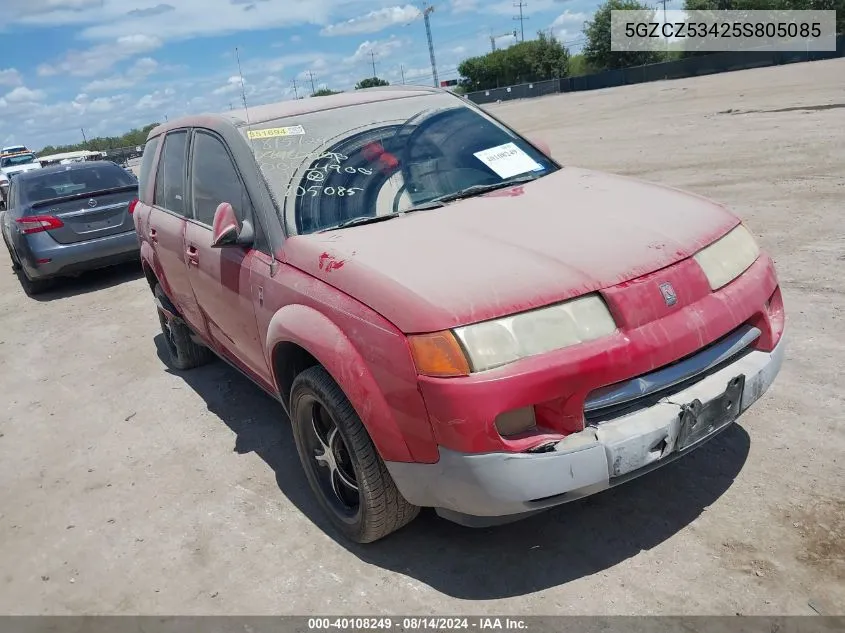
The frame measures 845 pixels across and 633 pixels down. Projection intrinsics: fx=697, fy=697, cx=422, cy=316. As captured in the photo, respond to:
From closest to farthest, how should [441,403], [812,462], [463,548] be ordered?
[441,403], [463,548], [812,462]

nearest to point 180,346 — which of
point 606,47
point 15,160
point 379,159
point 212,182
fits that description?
point 212,182

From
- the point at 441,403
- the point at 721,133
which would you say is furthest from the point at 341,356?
the point at 721,133

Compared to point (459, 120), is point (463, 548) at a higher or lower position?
lower

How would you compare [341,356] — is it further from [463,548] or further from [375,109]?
[375,109]

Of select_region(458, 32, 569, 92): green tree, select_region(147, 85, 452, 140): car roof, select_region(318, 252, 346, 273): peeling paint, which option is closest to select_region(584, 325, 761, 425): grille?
select_region(318, 252, 346, 273): peeling paint

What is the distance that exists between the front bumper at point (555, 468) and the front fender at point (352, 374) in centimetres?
9

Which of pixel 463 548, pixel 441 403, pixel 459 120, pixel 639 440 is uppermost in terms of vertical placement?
pixel 459 120

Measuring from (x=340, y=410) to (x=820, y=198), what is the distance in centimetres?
678

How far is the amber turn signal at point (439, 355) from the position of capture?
7.44 ft

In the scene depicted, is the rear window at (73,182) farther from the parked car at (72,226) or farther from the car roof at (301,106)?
the car roof at (301,106)

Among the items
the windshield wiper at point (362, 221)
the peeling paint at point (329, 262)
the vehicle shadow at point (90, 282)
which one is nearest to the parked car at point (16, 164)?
the vehicle shadow at point (90, 282)

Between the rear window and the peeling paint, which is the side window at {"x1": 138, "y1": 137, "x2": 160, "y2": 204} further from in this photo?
the rear window

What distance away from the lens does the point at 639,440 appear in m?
2.33

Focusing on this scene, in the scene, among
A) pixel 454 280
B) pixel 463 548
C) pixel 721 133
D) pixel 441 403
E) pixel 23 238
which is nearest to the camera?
pixel 441 403
